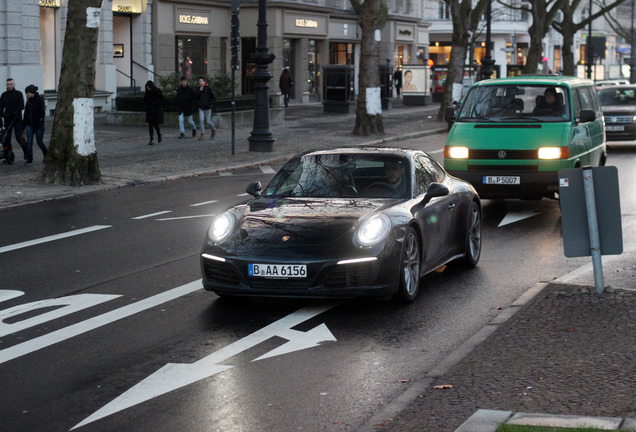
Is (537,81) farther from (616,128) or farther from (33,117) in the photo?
(616,128)

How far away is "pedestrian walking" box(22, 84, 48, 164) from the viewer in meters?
22.4

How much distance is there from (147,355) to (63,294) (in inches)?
97.1

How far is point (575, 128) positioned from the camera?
631 inches

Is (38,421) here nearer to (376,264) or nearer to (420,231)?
(376,264)

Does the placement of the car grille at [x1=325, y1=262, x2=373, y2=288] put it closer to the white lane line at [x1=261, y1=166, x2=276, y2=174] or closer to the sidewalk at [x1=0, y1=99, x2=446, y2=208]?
the sidewalk at [x1=0, y1=99, x2=446, y2=208]

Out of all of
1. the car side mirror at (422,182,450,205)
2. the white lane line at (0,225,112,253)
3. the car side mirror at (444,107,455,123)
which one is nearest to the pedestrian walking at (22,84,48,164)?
the white lane line at (0,225,112,253)

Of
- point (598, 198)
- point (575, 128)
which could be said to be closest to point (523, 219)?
point (575, 128)

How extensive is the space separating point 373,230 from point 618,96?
22347 mm

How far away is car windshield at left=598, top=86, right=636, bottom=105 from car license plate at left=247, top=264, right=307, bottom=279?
22.5 meters

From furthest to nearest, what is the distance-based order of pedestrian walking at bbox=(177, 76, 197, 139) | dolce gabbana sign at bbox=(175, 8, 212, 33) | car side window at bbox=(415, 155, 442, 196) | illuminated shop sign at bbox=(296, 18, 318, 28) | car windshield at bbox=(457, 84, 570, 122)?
illuminated shop sign at bbox=(296, 18, 318, 28) → dolce gabbana sign at bbox=(175, 8, 212, 33) → pedestrian walking at bbox=(177, 76, 197, 139) → car windshield at bbox=(457, 84, 570, 122) → car side window at bbox=(415, 155, 442, 196)

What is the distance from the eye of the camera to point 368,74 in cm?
3225

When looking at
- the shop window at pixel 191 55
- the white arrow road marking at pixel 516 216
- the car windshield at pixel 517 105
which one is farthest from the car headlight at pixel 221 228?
the shop window at pixel 191 55

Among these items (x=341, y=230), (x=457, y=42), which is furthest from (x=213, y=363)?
(x=457, y=42)

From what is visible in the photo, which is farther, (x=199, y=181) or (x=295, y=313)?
(x=199, y=181)
